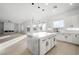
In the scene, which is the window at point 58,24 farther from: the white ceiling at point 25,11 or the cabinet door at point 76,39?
the cabinet door at point 76,39

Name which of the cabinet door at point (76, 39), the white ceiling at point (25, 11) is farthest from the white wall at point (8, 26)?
the cabinet door at point (76, 39)

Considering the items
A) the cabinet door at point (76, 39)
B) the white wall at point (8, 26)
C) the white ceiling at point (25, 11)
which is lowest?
the cabinet door at point (76, 39)

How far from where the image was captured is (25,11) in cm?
179

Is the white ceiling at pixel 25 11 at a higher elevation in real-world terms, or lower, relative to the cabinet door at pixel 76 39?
higher

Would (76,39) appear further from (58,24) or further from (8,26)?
(8,26)

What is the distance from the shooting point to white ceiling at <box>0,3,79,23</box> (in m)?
1.66

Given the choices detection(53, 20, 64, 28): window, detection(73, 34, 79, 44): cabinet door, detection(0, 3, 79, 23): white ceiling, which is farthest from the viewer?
detection(73, 34, 79, 44): cabinet door

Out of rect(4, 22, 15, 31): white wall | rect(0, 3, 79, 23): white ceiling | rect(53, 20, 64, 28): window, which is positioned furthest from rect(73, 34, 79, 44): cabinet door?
rect(4, 22, 15, 31): white wall

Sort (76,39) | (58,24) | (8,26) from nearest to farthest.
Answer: (8,26) < (58,24) < (76,39)

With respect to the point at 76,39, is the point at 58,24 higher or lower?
higher

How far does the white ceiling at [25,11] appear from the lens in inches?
65.4

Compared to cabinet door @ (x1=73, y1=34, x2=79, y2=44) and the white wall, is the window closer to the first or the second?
cabinet door @ (x1=73, y1=34, x2=79, y2=44)

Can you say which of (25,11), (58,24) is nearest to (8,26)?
(25,11)
